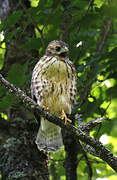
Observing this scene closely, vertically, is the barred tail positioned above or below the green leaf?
below

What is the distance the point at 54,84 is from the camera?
4004 millimetres

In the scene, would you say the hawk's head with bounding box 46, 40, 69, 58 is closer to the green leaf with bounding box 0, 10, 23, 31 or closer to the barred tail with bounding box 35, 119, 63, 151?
the green leaf with bounding box 0, 10, 23, 31

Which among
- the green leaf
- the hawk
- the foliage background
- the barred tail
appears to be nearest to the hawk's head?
the hawk

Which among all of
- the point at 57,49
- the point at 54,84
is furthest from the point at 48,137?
the point at 57,49

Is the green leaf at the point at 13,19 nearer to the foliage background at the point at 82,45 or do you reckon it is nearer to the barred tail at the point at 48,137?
the foliage background at the point at 82,45

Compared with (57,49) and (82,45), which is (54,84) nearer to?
(57,49)

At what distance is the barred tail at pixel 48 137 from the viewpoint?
13.9 ft

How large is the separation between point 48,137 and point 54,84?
0.76 meters

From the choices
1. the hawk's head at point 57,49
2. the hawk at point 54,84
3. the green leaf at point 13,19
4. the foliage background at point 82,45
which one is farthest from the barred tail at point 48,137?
the green leaf at point 13,19

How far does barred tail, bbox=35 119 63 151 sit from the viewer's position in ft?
13.9

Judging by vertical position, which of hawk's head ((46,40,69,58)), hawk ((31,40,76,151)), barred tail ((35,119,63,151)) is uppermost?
hawk's head ((46,40,69,58))

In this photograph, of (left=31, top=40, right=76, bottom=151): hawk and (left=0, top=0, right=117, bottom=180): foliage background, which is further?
(left=31, top=40, right=76, bottom=151): hawk

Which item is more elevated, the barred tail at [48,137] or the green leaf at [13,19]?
the green leaf at [13,19]

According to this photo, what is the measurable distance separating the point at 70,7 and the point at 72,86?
88cm
